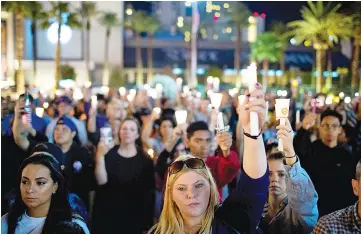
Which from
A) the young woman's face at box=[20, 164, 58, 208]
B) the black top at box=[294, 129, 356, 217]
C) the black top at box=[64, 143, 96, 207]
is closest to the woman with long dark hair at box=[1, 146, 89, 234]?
the young woman's face at box=[20, 164, 58, 208]

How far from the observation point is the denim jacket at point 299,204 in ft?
11.2

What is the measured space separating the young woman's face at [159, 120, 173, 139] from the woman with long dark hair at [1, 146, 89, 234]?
13.2 feet

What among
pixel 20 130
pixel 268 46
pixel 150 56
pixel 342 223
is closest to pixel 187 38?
pixel 150 56

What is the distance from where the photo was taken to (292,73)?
50156 millimetres

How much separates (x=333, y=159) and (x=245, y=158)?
313cm

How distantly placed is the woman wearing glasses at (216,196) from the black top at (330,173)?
2.46 m

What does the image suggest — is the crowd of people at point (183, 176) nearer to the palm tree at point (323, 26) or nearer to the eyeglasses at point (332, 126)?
the eyeglasses at point (332, 126)

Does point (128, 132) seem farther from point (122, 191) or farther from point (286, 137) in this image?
point (286, 137)

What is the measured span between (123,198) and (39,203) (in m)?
1.95

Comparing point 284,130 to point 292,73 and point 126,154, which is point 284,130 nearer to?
point 126,154

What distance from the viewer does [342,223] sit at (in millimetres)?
2873

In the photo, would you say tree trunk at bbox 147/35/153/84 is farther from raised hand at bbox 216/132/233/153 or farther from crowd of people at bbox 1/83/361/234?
raised hand at bbox 216/132/233/153

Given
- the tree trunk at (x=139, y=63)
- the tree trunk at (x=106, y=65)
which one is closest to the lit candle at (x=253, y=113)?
the tree trunk at (x=106, y=65)

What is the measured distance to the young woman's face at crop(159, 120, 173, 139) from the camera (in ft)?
24.4
